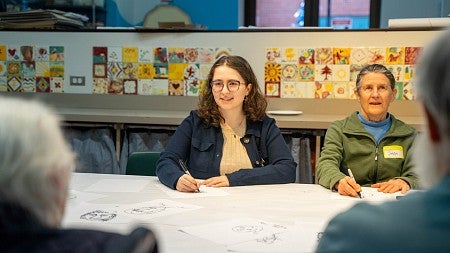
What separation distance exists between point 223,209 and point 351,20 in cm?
408

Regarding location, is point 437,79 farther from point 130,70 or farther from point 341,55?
point 130,70

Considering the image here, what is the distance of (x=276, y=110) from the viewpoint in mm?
4078

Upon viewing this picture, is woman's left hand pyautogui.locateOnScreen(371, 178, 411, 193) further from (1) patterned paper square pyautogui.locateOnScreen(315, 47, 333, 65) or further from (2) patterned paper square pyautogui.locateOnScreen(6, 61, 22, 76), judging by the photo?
(2) patterned paper square pyautogui.locateOnScreen(6, 61, 22, 76)

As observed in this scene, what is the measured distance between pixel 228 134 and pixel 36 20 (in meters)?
2.44

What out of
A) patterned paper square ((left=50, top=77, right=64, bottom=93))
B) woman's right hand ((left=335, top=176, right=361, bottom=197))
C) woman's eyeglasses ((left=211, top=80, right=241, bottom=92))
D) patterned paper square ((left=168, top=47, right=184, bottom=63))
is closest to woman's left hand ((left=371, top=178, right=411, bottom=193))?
woman's right hand ((left=335, top=176, right=361, bottom=197))

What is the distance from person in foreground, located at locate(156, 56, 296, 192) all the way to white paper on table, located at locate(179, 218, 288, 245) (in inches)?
31.1

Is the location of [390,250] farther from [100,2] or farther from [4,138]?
[100,2]

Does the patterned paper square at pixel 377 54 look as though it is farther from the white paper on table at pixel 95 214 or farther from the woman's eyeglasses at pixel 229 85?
the white paper on table at pixel 95 214

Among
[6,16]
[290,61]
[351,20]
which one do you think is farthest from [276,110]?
[6,16]

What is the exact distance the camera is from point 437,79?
779 millimetres

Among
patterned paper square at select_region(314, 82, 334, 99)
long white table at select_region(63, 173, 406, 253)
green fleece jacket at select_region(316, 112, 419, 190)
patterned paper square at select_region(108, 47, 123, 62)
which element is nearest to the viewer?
long white table at select_region(63, 173, 406, 253)

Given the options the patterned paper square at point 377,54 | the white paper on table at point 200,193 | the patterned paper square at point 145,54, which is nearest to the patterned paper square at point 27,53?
the patterned paper square at point 145,54

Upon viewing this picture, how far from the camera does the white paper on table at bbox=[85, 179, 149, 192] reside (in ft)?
7.23

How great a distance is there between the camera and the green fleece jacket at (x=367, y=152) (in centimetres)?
251
